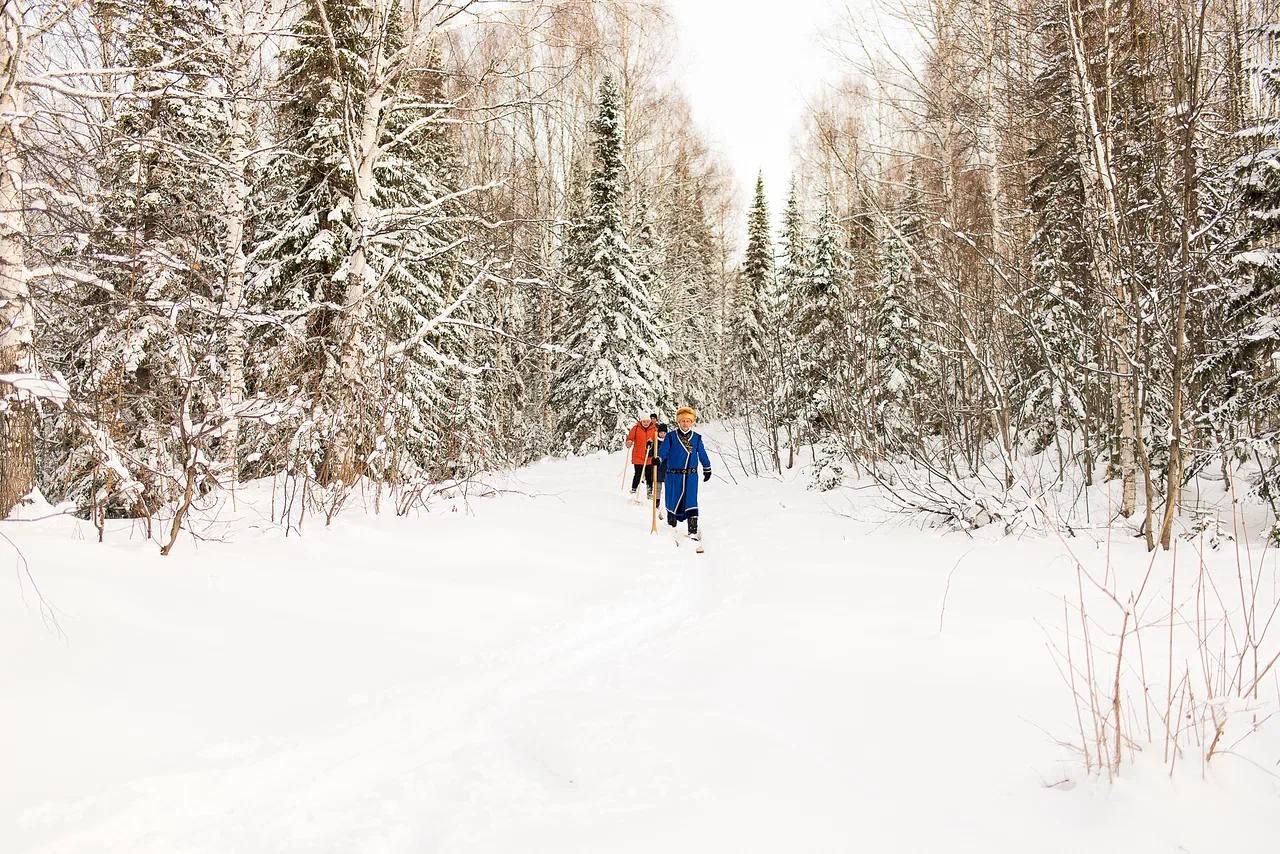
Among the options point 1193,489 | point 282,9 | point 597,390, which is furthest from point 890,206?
point 282,9

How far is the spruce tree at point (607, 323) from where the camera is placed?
A: 2083 cm

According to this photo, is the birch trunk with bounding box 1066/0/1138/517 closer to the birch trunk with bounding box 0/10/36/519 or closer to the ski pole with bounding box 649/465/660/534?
the ski pole with bounding box 649/465/660/534

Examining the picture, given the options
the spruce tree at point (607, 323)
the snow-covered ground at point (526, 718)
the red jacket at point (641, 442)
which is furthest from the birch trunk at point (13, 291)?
the spruce tree at point (607, 323)

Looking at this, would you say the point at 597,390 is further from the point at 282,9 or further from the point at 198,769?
the point at 198,769

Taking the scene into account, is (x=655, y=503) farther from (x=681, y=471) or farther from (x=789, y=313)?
(x=789, y=313)

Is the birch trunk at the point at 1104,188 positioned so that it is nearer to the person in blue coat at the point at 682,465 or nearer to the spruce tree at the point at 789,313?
the person in blue coat at the point at 682,465

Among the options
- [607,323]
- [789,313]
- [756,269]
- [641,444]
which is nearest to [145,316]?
[641,444]

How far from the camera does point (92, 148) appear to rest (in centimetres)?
599

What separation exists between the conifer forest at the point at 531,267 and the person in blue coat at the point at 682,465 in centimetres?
261

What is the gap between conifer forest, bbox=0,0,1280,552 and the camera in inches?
230

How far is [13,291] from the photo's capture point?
220 inches

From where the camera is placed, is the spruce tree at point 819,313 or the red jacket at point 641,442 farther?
the spruce tree at point 819,313

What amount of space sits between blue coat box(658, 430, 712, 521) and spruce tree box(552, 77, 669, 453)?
34.4 feet

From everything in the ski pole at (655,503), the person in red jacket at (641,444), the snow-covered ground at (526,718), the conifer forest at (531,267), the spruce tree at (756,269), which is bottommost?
the snow-covered ground at (526,718)
